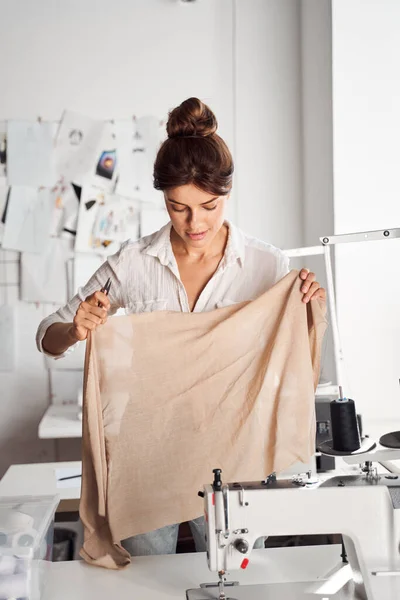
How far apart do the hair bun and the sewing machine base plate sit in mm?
1053

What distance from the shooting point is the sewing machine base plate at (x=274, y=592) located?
5.01ft

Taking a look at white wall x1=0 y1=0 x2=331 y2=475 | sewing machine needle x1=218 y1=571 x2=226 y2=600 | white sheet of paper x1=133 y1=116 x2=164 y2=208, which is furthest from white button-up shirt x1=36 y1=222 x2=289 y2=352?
white sheet of paper x1=133 y1=116 x2=164 y2=208

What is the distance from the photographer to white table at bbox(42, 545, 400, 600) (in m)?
1.59

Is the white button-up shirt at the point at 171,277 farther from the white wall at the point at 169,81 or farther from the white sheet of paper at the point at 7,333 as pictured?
the white sheet of paper at the point at 7,333

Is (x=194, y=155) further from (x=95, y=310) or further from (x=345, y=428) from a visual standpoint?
(x=345, y=428)

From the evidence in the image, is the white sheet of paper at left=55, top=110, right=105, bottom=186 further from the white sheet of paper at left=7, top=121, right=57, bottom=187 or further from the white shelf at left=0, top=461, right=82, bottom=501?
the white shelf at left=0, top=461, right=82, bottom=501

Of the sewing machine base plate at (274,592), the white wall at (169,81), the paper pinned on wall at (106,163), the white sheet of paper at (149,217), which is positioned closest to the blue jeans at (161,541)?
the sewing machine base plate at (274,592)

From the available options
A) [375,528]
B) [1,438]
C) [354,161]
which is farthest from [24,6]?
[375,528]

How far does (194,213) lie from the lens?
73.3 inches

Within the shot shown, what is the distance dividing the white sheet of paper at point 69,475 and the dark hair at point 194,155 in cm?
125

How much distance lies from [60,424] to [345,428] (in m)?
2.02

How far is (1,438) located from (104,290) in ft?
7.41

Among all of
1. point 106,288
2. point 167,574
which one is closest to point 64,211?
point 106,288

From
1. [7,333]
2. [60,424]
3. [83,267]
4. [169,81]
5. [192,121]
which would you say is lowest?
[60,424]
